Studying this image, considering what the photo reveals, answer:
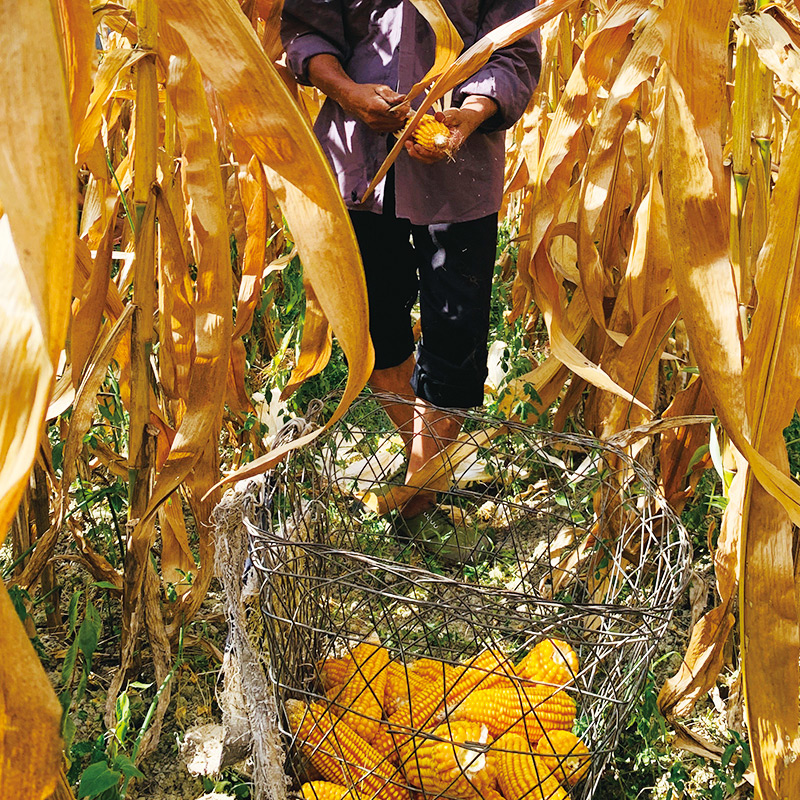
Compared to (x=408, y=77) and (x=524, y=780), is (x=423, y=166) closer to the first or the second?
(x=408, y=77)

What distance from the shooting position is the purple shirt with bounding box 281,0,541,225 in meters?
1.15

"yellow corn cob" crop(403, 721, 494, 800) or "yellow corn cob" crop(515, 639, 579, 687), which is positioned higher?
"yellow corn cob" crop(515, 639, 579, 687)

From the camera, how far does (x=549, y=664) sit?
2.93 feet

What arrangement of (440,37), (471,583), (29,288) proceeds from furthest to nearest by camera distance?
(471,583) < (440,37) < (29,288)

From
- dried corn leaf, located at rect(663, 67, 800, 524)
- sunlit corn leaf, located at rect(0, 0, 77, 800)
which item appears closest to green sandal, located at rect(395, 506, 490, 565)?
dried corn leaf, located at rect(663, 67, 800, 524)

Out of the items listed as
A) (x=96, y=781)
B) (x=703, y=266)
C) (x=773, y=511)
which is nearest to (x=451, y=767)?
(x=96, y=781)

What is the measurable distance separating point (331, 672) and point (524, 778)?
256 mm

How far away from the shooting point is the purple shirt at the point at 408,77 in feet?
3.76

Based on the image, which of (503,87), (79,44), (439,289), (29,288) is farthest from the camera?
(439,289)

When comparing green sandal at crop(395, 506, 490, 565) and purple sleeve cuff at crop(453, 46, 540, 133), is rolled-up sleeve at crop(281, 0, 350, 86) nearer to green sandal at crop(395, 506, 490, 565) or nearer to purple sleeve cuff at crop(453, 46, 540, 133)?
purple sleeve cuff at crop(453, 46, 540, 133)

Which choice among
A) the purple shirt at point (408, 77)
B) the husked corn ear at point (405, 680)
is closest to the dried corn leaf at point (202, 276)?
the husked corn ear at point (405, 680)

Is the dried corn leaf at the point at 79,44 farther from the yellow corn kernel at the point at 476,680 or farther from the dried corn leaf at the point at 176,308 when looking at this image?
the yellow corn kernel at the point at 476,680

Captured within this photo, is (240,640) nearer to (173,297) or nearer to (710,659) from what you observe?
(173,297)

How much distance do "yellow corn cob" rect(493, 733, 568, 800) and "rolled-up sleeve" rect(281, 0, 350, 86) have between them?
3.17 feet
